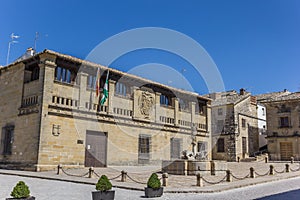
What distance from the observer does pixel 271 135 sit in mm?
35625

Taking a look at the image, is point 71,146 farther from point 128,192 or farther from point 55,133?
point 128,192

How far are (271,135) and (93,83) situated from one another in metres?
23.7

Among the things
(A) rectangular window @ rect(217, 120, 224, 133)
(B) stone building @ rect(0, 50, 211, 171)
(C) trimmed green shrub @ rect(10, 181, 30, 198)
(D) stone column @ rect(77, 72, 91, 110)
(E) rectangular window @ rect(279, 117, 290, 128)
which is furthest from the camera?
(A) rectangular window @ rect(217, 120, 224, 133)

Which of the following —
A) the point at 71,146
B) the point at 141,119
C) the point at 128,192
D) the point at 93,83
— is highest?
the point at 93,83

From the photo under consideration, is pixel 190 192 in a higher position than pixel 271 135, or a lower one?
lower

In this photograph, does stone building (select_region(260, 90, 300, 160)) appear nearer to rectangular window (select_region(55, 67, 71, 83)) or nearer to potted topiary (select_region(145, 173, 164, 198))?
rectangular window (select_region(55, 67, 71, 83))

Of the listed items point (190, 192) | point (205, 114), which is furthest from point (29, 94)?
point (205, 114)

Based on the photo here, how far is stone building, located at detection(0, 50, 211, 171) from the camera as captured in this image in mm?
18734

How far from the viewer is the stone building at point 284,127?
33.7 metres

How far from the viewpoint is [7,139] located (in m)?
21.2

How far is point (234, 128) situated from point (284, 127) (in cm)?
560

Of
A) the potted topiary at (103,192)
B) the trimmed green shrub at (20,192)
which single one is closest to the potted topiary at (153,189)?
the potted topiary at (103,192)

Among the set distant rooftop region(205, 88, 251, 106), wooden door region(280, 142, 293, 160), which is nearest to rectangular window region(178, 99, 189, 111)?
distant rooftop region(205, 88, 251, 106)

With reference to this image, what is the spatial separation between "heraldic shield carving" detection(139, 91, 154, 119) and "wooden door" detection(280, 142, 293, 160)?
58.5 ft
